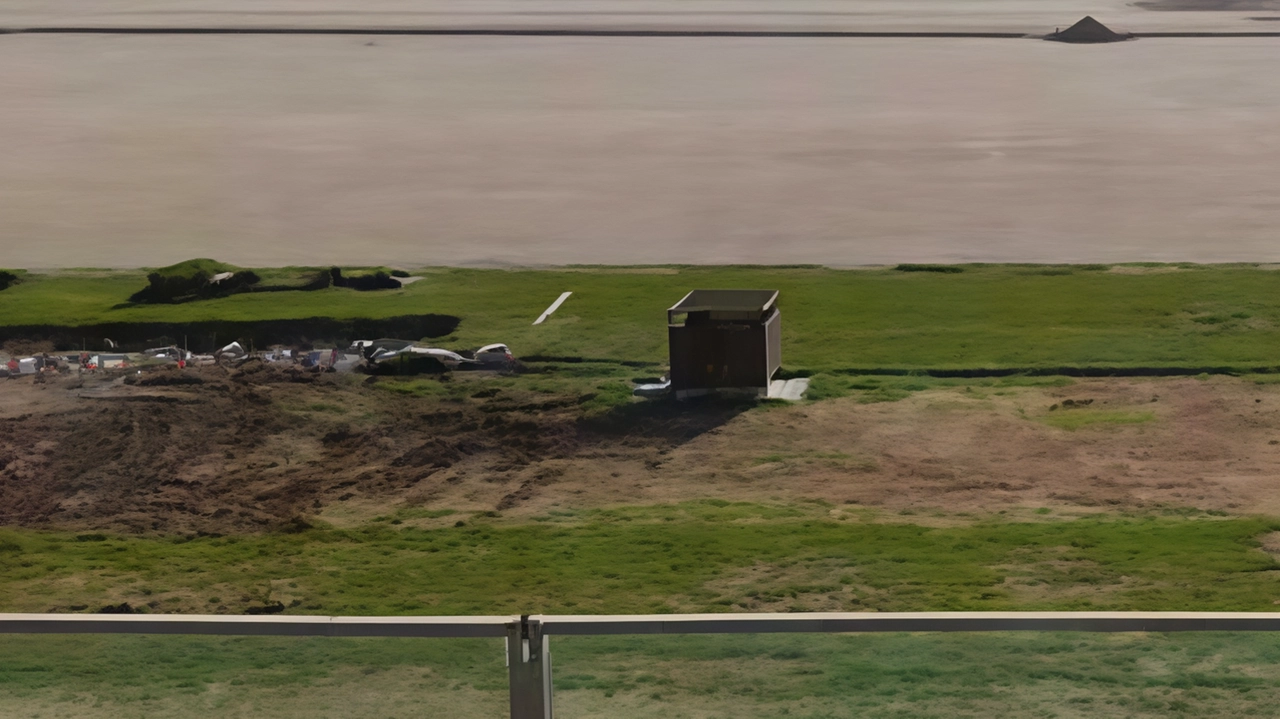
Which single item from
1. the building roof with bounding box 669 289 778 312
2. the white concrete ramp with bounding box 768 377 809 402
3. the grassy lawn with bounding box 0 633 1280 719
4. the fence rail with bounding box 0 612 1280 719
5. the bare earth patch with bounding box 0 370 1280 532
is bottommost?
the bare earth patch with bounding box 0 370 1280 532

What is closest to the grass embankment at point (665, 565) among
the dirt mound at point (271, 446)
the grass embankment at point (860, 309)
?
the dirt mound at point (271, 446)

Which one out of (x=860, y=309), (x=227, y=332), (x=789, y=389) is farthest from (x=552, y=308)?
(x=789, y=389)

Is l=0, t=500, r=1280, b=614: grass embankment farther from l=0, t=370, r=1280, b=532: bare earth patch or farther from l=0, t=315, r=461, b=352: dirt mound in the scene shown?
l=0, t=315, r=461, b=352: dirt mound

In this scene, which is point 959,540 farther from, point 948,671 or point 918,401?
point 948,671

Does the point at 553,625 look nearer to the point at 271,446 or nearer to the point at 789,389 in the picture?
the point at 271,446

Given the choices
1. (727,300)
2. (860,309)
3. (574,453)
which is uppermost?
(727,300)

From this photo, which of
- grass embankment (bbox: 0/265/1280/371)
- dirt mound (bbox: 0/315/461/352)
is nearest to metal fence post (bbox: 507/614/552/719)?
grass embankment (bbox: 0/265/1280/371)

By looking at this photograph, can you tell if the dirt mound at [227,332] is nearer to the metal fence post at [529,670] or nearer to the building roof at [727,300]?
the building roof at [727,300]
